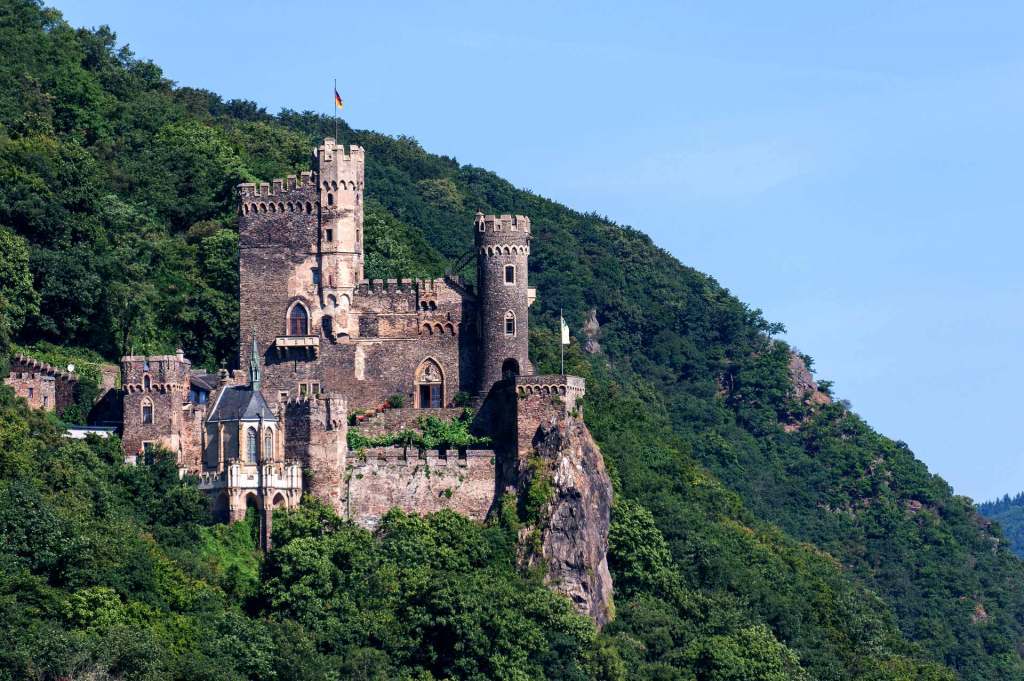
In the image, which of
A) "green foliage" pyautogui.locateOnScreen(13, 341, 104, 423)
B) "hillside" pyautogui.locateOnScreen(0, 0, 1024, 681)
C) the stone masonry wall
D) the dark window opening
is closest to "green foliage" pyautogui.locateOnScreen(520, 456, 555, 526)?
"hillside" pyautogui.locateOnScreen(0, 0, 1024, 681)

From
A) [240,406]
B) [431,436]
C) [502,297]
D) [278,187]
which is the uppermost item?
[278,187]

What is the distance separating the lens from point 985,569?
157750mm

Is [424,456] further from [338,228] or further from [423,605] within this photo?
[338,228]

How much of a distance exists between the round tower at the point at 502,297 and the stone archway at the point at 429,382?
1848 mm

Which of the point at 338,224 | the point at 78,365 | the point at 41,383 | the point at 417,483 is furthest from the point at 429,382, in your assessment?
the point at 41,383

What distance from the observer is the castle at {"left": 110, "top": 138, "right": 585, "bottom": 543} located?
308 feet

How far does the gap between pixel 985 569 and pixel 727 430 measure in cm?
1794

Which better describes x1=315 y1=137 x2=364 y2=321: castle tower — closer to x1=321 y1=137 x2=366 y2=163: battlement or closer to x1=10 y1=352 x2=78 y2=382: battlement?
x1=321 y1=137 x2=366 y2=163: battlement

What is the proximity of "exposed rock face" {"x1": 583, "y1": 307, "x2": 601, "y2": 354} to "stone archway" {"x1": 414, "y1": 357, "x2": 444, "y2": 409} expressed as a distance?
62759mm

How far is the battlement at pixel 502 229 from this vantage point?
99312 millimetres

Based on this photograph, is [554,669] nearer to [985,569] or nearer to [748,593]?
[748,593]

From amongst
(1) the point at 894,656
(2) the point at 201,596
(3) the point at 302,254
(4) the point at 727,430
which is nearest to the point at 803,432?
(4) the point at 727,430

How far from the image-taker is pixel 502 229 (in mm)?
99375

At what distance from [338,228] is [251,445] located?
10.8 m
